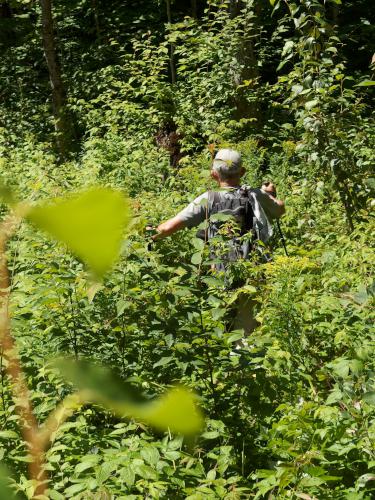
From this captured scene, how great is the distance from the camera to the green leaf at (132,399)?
0.39 m

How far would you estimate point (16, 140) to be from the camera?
11.6 metres

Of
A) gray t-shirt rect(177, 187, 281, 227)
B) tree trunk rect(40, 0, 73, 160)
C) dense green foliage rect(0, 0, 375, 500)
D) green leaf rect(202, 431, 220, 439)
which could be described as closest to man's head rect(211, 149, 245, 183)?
gray t-shirt rect(177, 187, 281, 227)

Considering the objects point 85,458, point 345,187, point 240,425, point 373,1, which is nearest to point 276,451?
point 240,425

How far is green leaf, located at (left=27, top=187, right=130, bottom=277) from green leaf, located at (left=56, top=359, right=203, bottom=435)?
0.28 ft

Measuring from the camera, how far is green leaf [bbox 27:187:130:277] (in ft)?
1.05

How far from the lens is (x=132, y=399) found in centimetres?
39

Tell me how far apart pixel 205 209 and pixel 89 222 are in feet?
11.9

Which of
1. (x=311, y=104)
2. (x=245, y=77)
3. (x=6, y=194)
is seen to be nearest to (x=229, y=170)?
(x=311, y=104)

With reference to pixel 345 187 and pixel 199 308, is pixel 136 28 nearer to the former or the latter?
pixel 345 187

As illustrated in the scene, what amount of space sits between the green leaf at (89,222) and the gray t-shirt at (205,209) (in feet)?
11.4

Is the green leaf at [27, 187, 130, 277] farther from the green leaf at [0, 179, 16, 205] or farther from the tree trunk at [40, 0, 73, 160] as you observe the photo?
the tree trunk at [40, 0, 73, 160]

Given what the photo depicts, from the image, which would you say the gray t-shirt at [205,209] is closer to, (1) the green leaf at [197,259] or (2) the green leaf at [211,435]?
(1) the green leaf at [197,259]

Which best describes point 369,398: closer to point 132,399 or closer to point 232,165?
point 132,399

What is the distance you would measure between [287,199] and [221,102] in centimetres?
477
